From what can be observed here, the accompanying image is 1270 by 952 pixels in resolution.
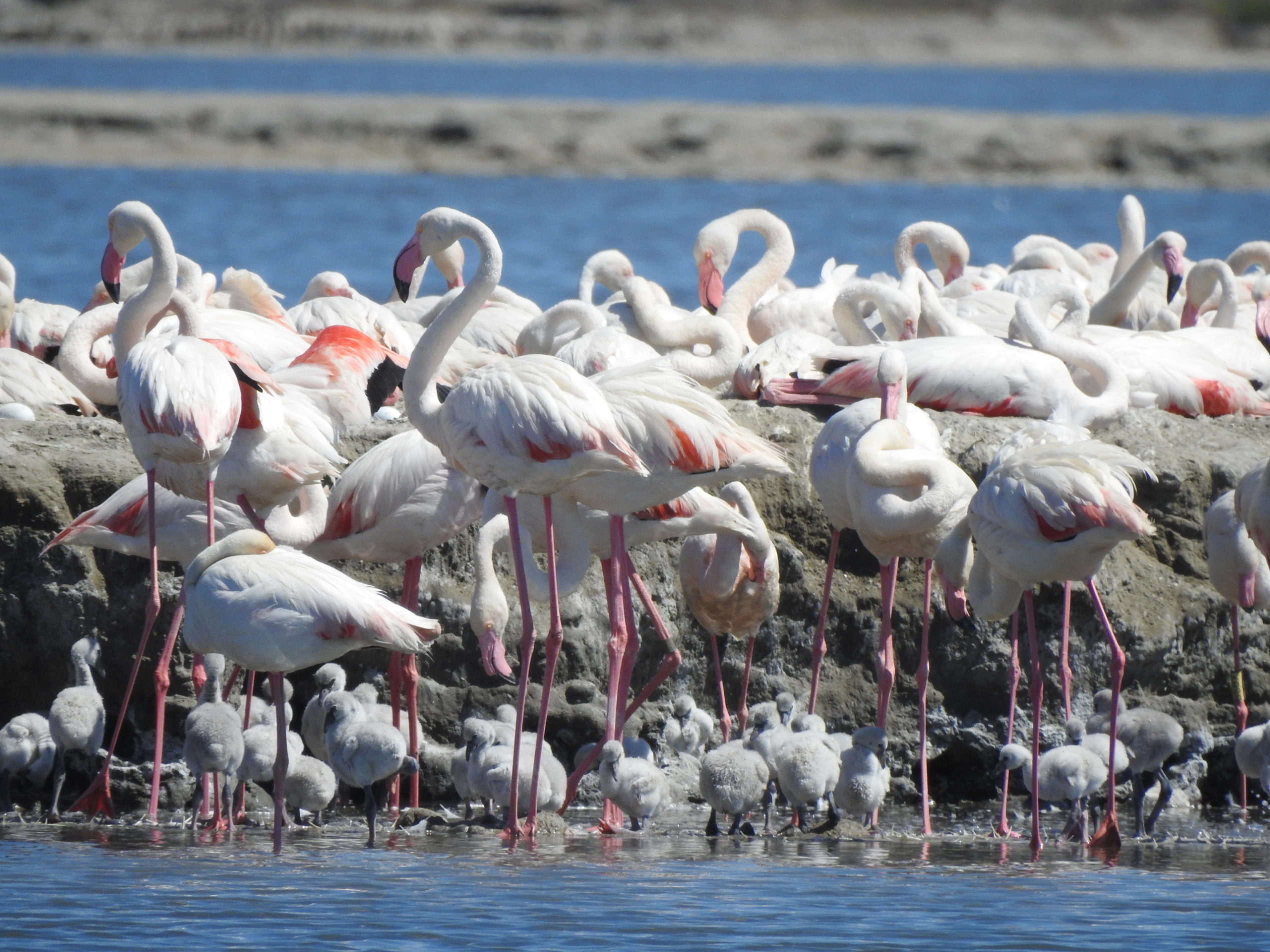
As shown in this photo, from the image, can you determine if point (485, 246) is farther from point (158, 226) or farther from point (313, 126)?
point (313, 126)

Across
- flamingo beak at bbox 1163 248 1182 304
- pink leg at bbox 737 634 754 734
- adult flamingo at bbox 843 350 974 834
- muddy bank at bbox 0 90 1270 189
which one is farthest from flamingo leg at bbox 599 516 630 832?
muddy bank at bbox 0 90 1270 189

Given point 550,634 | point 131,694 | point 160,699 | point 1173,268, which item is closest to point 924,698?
point 550,634

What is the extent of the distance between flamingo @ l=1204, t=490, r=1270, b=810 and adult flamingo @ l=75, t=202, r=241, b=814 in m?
3.18

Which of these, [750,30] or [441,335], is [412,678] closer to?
[441,335]

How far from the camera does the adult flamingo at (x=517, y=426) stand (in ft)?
19.0

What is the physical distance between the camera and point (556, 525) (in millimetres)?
6441

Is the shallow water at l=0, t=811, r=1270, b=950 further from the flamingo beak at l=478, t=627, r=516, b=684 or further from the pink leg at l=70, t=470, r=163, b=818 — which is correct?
the flamingo beak at l=478, t=627, r=516, b=684

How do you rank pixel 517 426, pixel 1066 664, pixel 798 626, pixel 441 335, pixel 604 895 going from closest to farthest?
1. pixel 604 895
2. pixel 517 426
3. pixel 441 335
4. pixel 1066 664
5. pixel 798 626

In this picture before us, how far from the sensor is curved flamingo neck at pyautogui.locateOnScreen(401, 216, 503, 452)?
238 inches

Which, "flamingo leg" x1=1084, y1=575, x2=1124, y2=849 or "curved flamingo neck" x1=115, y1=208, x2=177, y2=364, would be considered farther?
"curved flamingo neck" x1=115, y1=208, x2=177, y2=364

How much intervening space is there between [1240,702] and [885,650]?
1.32 m

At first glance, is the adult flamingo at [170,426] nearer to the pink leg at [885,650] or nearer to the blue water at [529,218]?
the pink leg at [885,650]

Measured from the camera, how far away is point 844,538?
289 inches

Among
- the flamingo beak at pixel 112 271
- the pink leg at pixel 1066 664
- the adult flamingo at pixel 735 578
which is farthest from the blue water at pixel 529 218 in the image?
the pink leg at pixel 1066 664
